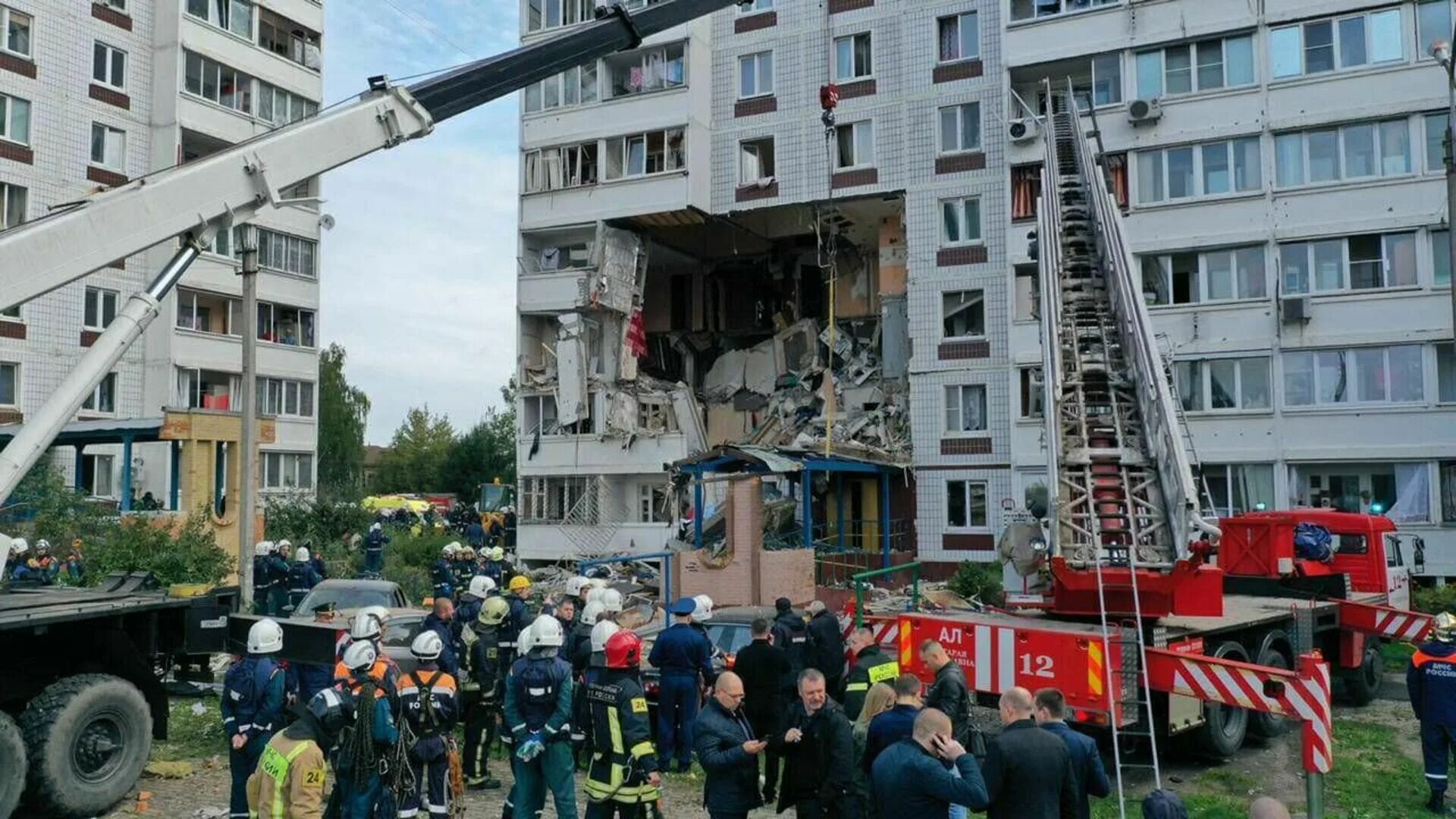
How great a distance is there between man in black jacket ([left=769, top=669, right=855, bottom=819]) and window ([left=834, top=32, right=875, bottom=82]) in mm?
26645

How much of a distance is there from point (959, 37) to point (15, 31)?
2555 centimetres

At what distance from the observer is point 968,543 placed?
29094mm

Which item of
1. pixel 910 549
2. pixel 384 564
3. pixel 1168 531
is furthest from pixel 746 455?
pixel 1168 531

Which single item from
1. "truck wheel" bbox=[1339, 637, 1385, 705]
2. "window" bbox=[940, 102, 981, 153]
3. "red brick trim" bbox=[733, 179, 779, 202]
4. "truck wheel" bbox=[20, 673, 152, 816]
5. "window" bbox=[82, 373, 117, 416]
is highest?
"window" bbox=[940, 102, 981, 153]

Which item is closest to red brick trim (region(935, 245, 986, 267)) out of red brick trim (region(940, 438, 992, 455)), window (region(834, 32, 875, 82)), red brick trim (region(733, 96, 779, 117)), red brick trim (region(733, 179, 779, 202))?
red brick trim (region(940, 438, 992, 455))

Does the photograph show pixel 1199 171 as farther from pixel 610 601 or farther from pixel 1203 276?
pixel 610 601

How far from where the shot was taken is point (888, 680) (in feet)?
27.8

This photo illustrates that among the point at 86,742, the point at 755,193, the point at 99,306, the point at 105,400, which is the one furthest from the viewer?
the point at 105,400

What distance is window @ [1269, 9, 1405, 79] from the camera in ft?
83.0

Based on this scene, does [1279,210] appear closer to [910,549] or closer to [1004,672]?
[910,549]

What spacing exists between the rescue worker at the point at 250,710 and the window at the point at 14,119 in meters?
29.0

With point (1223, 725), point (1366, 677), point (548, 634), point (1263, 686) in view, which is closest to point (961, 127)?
point (1366, 677)

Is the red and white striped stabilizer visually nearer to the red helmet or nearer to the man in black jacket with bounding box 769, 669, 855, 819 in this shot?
the man in black jacket with bounding box 769, 669, 855, 819

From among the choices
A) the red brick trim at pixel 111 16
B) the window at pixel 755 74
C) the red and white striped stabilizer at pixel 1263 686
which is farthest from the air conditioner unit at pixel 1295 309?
the red brick trim at pixel 111 16
